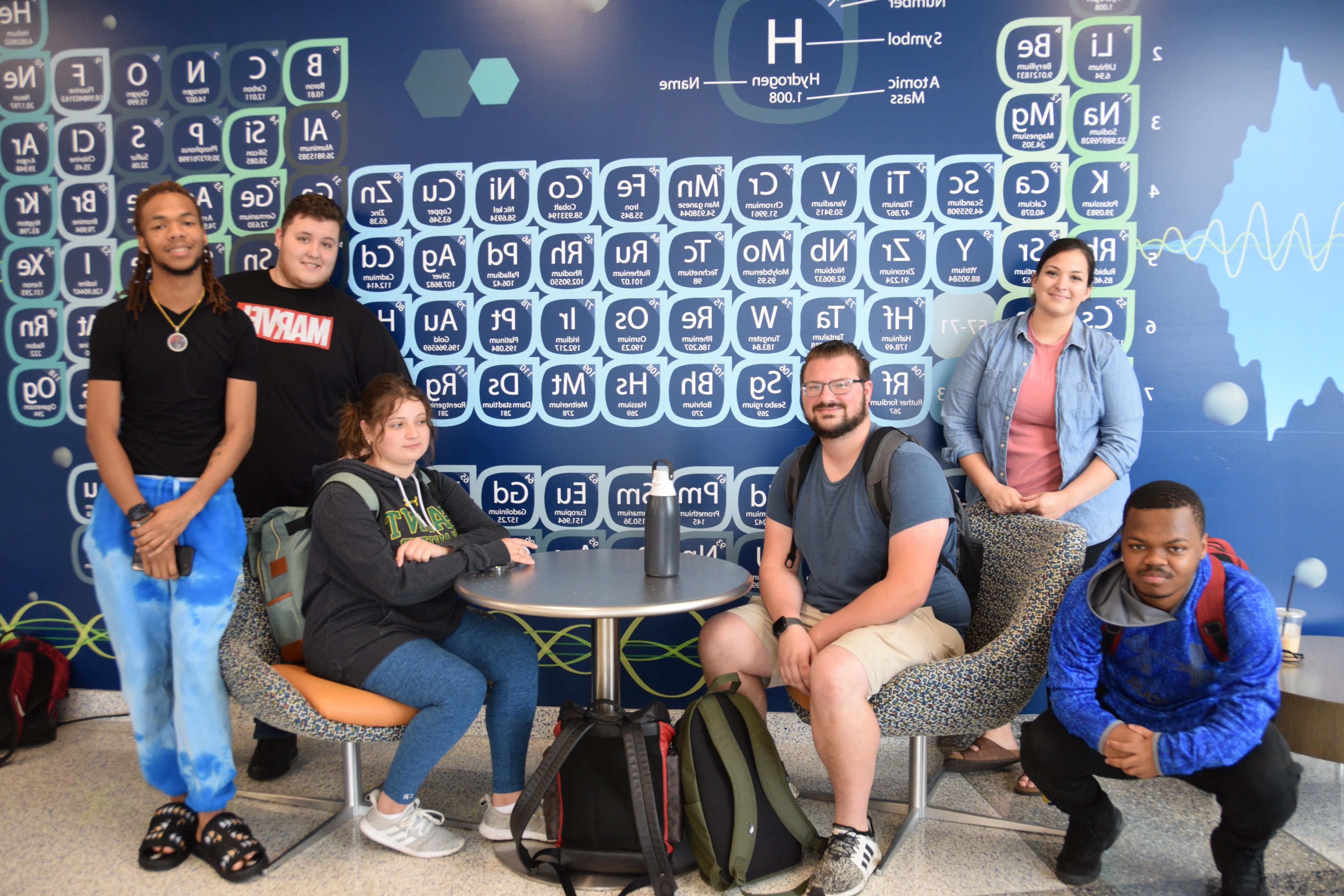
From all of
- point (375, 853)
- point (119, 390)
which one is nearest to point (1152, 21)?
point (119, 390)

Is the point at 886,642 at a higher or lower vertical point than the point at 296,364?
lower

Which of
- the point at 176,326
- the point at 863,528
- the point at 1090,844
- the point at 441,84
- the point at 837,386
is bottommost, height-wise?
the point at 1090,844

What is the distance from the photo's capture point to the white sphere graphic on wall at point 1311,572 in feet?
8.63

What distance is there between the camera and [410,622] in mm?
2062

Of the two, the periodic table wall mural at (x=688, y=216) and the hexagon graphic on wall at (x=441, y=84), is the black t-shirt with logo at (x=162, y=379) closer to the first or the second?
the periodic table wall mural at (x=688, y=216)

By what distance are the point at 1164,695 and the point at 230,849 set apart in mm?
2186

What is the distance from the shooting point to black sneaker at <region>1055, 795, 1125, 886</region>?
1.91 meters

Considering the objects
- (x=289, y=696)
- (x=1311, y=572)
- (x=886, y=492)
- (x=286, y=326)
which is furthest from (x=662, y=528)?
(x=1311, y=572)

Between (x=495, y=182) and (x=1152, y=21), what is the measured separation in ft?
7.17

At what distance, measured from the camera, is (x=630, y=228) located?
9.05ft

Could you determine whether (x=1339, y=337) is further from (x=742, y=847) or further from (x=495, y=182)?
(x=495, y=182)

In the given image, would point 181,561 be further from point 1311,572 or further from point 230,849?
point 1311,572

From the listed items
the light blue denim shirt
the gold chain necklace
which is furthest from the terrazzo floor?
the gold chain necklace

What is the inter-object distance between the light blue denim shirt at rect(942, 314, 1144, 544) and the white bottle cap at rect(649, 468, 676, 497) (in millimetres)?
1057
